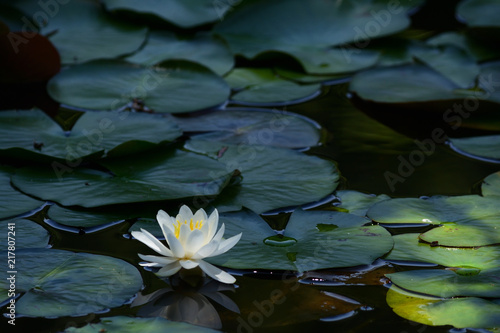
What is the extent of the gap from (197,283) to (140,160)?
24.0 inches

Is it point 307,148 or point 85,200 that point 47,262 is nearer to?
point 85,200

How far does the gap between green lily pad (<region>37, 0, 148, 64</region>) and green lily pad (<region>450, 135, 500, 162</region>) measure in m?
1.48

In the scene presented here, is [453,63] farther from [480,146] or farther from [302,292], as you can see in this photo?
[302,292]

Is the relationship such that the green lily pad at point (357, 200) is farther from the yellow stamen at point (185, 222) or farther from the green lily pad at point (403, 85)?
the green lily pad at point (403, 85)

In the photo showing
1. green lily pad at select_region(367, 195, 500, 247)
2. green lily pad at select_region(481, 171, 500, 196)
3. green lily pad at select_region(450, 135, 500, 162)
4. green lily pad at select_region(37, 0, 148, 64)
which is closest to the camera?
green lily pad at select_region(367, 195, 500, 247)

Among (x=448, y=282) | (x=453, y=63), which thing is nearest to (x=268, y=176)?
(x=448, y=282)

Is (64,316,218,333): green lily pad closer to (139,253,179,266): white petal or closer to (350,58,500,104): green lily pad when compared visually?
(139,253,179,266): white petal

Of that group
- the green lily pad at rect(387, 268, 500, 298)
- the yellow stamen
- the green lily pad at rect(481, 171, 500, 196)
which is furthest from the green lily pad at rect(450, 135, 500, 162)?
the yellow stamen

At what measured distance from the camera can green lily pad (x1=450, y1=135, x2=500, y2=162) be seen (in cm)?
203

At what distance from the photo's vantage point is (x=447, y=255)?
59.4 inches

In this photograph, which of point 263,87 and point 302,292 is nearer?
point 302,292

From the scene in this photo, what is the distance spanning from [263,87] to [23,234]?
49.5 inches

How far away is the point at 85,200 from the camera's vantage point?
1680 mm

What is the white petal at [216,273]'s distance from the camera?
4.48 ft
